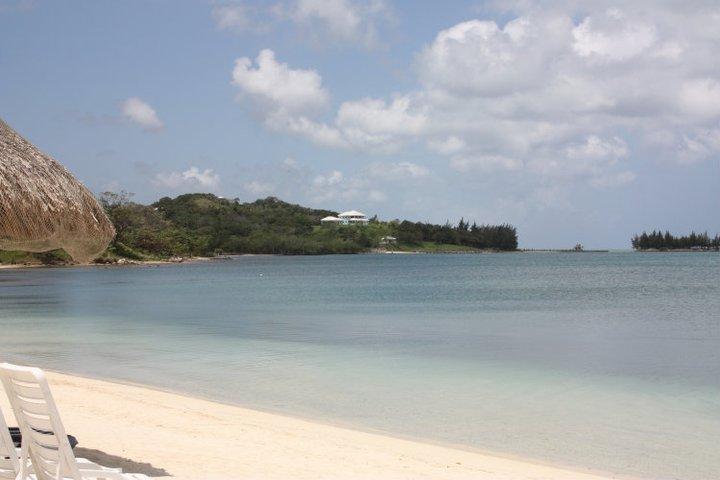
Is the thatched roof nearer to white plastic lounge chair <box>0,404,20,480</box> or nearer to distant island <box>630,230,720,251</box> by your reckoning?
white plastic lounge chair <box>0,404,20,480</box>

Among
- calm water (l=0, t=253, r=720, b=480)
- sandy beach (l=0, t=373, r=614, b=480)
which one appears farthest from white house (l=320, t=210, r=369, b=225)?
sandy beach (l=0, t=373, r=614, b=480)

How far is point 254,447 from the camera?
673 centimetres

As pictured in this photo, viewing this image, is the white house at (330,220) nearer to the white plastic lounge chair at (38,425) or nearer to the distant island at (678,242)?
the distant island at (678,242)

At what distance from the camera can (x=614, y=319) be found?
22.2 m

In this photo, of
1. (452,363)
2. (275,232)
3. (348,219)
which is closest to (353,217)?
(348,219)

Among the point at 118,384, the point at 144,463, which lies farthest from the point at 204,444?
the point at 118,384

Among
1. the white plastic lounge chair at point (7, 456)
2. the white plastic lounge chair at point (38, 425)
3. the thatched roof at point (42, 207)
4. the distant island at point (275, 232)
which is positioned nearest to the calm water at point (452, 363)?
the thatched roof at point (42, 207)

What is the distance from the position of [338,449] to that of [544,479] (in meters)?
1.95

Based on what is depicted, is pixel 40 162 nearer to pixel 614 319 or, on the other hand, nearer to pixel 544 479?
pixel 544 479

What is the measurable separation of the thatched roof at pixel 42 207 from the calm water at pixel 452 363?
3.58 m

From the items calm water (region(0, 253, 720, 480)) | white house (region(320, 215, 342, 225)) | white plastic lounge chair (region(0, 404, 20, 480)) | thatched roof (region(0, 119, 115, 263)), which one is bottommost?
calm water (region(0, 253, 720, 480))

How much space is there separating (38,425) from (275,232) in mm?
129050

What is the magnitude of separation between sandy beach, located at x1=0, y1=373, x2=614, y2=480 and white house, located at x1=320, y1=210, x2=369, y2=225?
138329 mm

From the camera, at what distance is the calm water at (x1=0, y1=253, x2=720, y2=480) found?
26.2ft
